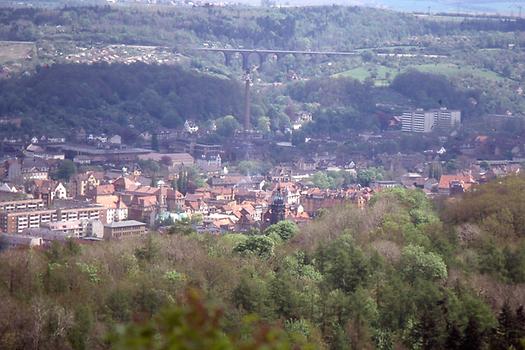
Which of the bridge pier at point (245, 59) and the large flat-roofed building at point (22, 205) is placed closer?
the large flat-roofed building at point (22, 205)

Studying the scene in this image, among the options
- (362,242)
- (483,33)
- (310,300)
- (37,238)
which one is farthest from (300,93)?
(310,300)

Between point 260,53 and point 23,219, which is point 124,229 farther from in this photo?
point 260,53

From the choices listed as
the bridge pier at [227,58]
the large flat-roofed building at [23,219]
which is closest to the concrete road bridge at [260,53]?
the bridge pier at [227,58]

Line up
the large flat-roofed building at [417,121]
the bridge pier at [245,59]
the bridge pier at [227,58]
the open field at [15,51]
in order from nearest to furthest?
the large flat-roofed building at [417,121] → the open field at [15,51] → the bridge pier at [227,58] → the bridge pier at [245,59]

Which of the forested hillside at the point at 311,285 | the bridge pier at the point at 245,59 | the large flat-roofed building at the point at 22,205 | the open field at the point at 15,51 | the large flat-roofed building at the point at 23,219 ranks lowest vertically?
A: the bridge pier at the point at 245,59

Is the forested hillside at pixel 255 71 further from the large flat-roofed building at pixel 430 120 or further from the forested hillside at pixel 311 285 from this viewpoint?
the forested hillside at pixel 311 285

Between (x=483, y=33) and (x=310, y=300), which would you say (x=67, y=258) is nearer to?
(x=310, y=300)

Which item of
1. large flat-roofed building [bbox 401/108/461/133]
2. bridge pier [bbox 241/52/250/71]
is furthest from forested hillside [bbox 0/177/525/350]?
bridge pier [bbox 241/52/250/71]

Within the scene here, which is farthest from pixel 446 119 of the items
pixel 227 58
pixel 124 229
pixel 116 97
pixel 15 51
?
pixel 124 229
